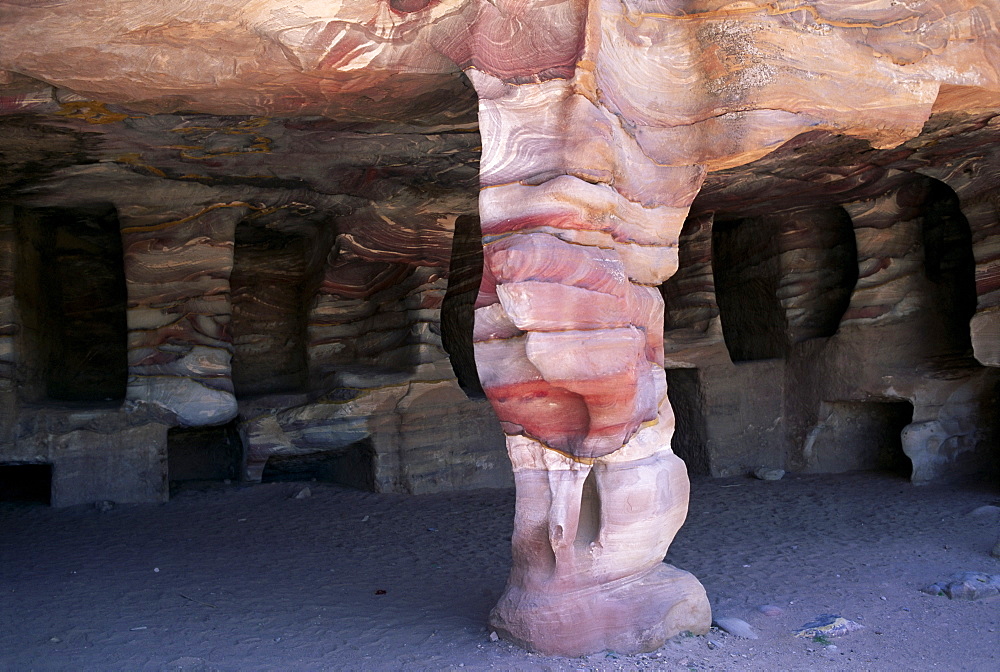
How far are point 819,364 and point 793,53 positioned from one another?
4369 millimetres

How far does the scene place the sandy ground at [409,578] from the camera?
349 centimetres

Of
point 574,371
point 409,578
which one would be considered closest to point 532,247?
point 574,371

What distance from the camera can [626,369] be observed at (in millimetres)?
3279

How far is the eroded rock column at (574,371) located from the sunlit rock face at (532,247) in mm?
14

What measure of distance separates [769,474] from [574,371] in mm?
4920

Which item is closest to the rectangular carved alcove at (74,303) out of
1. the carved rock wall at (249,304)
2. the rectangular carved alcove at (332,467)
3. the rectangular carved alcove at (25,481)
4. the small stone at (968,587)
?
the carved rock wall at (249,304)

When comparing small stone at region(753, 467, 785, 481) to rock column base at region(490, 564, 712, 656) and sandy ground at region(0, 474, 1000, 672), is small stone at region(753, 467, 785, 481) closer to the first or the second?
sandy ground at region(0, 474, 1000, 672)

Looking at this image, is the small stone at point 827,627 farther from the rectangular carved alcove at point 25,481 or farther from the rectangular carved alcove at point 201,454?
the rectangular carved alcove at point 25,481

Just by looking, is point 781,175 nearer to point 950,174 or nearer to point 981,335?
point 950,174

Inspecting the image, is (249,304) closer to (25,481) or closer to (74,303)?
(74,303)

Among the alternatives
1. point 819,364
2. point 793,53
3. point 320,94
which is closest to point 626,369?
point 793,53

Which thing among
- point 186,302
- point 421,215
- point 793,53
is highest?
point 793,53

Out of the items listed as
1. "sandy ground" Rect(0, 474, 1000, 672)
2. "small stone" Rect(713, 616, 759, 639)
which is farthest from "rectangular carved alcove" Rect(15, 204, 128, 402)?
"small stone" Rect(713, 616, 759, 639)

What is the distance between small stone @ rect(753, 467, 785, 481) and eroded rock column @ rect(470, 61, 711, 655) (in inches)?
160
